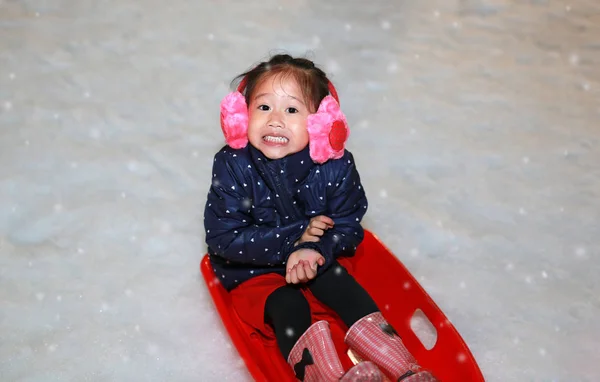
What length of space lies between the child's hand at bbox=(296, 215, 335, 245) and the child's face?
0.14m

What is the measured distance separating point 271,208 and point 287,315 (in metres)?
0.22

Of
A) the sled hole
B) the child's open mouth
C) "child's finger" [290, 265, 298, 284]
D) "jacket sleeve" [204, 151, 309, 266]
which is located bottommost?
the sled hole

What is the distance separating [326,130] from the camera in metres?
1.35

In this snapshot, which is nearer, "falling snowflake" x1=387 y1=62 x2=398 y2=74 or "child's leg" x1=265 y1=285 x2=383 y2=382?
"child's leg" x1=265 y1=285 x2=383 y2=382

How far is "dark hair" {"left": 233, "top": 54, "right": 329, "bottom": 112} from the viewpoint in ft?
4.52

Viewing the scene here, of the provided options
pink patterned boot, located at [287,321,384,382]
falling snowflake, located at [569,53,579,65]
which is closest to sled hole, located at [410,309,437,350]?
pink patterned boot, located at [287,321,384,382]

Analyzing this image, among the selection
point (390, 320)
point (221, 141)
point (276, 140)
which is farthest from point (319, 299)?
point (221, 141)

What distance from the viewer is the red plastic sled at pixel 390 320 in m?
1.33

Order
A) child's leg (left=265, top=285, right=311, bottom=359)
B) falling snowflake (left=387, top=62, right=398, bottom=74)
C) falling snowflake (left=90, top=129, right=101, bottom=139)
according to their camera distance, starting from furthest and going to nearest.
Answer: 1. falling snowflake (left=387, top=62, right=398, bottom=74)
2. falling snowflake (left=90, top=129, right=101, bottom=139)
3. child's leg (left=265, top=285, right=311, bottom=359)

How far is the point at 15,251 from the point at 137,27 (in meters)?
1.16

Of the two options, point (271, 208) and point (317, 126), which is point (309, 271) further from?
point (317, 126)

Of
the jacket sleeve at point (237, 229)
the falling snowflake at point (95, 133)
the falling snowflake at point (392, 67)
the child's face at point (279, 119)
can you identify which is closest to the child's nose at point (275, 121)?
the child's face at point (279, 119)

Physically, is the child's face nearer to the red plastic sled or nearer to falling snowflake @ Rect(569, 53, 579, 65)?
the red plastic sled

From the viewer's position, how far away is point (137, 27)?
2.54m
